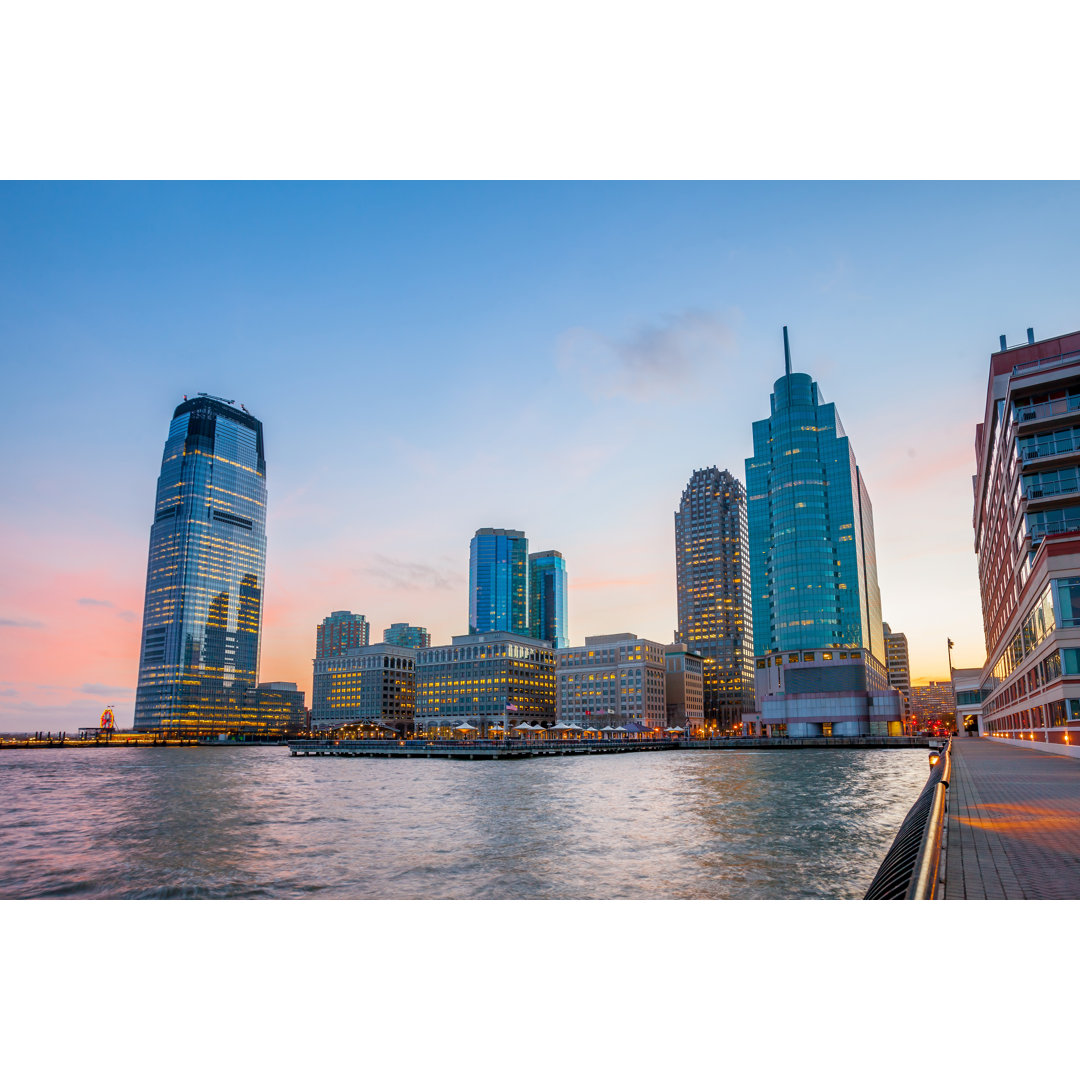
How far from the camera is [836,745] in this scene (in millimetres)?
141375

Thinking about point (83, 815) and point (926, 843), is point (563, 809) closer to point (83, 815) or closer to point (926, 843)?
point (83, 815)

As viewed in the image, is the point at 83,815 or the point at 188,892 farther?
the point at 83,815

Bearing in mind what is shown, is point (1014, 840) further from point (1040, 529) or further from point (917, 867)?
point (1040, 529)

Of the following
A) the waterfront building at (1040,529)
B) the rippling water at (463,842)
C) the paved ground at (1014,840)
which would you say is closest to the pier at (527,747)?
the rippling water at (463,842)

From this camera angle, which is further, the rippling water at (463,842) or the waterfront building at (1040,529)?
the waterfront building at (1040,529)

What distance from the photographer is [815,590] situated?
170 meters

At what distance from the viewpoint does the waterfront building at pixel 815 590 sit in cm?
16562

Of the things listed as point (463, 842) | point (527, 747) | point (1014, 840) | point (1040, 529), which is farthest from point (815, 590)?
point (1014, 840)

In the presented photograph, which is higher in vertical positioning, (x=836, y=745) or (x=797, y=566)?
(x=797, y=566)

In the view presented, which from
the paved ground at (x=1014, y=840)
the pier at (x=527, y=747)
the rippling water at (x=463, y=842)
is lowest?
the pier at (x=527, y=747)

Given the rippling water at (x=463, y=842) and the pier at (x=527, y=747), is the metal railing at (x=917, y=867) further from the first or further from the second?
the pier at (x=527, y=747)

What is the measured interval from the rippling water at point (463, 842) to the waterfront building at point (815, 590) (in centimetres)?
11775
